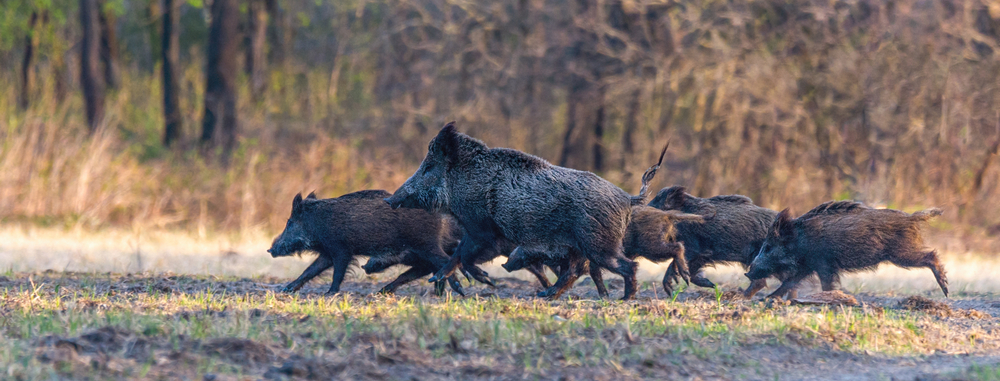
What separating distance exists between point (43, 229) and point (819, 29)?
40.1 ft

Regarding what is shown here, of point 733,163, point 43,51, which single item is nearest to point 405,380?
point 733,163

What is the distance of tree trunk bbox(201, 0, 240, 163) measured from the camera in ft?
58.5

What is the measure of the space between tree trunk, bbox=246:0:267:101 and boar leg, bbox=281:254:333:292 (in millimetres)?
12260

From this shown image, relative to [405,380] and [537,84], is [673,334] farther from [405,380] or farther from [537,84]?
[537,84]

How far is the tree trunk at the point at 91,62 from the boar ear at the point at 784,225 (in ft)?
48.4

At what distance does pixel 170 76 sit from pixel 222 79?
2550mm

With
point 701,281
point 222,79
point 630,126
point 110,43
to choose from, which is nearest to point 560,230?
point 701,281

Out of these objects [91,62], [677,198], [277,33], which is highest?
[277,33]

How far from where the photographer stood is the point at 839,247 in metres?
7.55

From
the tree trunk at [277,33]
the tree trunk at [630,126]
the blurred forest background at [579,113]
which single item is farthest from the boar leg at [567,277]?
the tree trunk at [277,33]

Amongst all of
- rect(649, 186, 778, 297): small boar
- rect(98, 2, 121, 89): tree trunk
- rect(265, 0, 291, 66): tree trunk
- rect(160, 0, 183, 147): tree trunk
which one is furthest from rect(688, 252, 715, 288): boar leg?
rect(98, 2, 121, 89): tree trunk

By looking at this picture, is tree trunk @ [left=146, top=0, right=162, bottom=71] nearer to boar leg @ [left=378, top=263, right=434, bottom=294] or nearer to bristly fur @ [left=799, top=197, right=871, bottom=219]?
boar leg @ [left=378, top=263, right=434, bottom=294]

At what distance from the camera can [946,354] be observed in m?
5.55

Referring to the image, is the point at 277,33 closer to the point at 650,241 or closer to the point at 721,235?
the point at 721,235
